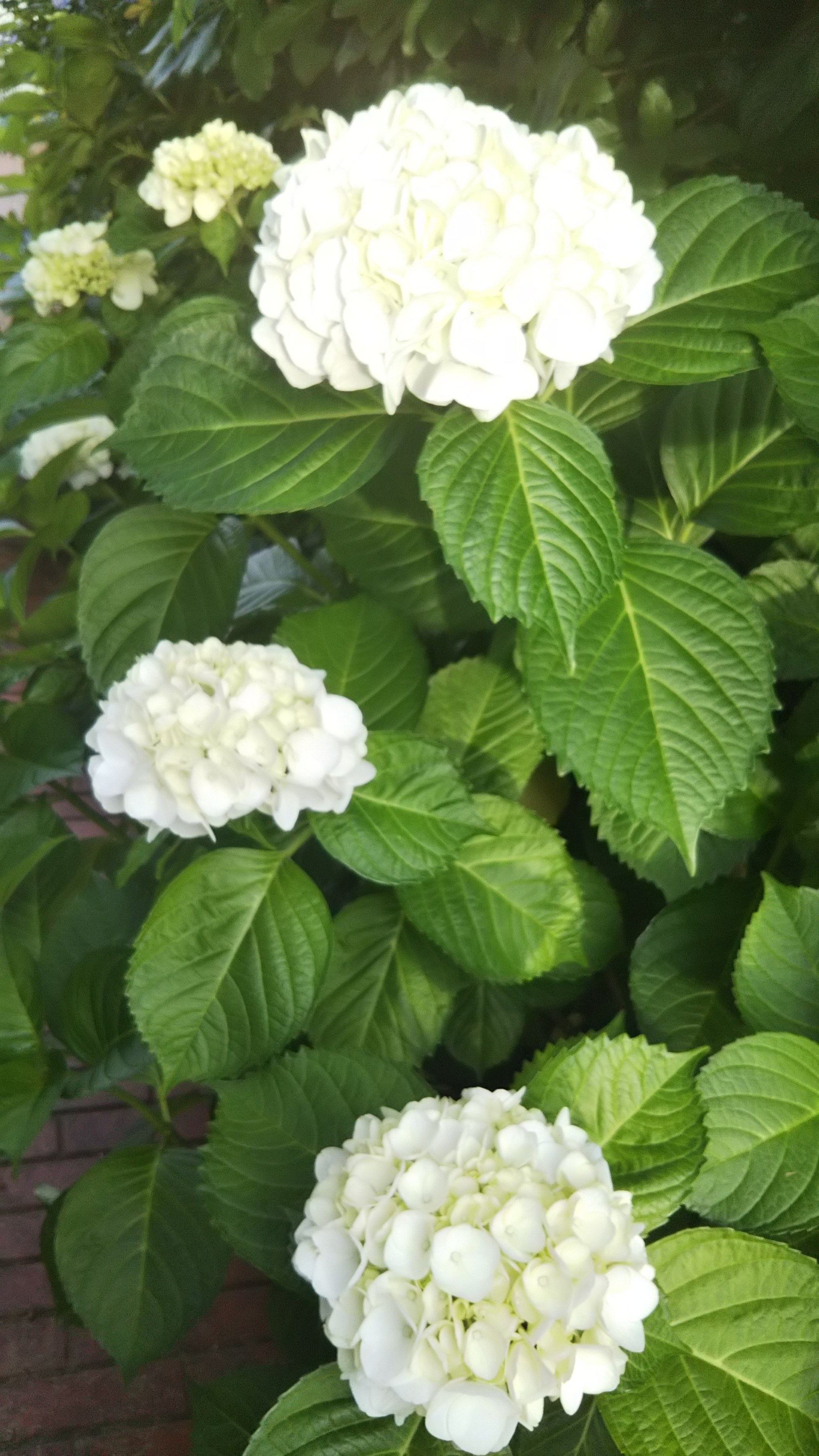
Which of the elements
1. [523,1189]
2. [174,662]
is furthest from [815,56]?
[523,1189]

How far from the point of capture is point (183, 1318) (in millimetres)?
764

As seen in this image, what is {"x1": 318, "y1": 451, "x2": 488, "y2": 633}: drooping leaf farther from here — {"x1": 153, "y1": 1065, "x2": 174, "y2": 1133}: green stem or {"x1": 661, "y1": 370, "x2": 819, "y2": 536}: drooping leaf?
A: {"x1": 153, "y1": 1065, "x2": 174, "y2": 1133}: green stem

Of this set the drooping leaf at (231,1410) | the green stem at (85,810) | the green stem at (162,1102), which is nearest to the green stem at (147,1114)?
the green stem at (162,1102)

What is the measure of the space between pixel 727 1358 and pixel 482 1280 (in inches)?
8.3

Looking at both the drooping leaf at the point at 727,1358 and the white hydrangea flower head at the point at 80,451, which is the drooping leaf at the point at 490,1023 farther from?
the white hydrangea flower head at the point at 80,451

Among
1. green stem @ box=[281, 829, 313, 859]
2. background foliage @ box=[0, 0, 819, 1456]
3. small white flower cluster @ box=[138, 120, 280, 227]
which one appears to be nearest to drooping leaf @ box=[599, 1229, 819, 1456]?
background foliage @ box=[0, 0, 819, 1456]

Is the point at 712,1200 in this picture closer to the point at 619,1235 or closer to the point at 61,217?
the point at 619,1235

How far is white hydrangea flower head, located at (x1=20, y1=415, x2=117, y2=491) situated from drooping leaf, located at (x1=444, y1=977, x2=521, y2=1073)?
0.82 metres

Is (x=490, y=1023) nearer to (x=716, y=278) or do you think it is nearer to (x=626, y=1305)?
(x=626, y=1305)

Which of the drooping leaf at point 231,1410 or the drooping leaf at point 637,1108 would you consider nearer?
the drooping leaf at point 637,1108

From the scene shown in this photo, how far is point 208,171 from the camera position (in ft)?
3.07

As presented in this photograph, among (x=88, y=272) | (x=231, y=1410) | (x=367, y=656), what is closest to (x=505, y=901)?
(x=367, y=656)

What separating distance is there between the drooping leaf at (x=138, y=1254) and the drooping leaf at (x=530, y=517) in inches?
21.3

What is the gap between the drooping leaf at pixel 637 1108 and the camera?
0.52m
